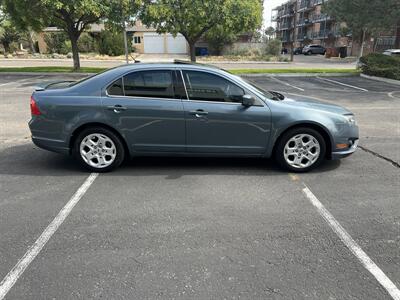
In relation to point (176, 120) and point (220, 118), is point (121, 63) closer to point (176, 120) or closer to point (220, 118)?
point (176, 120)

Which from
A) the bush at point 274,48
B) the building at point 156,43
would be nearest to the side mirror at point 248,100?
the bush at point 274,48

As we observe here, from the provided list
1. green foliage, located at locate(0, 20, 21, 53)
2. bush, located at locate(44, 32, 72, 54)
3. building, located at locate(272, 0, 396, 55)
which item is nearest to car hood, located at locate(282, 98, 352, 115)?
bush, located at locate(44, 32, 72, 54)

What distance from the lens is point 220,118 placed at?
192 inches

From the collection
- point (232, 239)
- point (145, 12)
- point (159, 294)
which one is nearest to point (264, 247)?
point (232, 239)

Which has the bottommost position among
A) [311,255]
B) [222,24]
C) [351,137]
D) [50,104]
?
[311,255]

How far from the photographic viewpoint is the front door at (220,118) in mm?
4871

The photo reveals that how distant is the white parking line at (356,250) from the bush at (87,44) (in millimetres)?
44311

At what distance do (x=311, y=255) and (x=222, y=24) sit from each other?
19.5 meters

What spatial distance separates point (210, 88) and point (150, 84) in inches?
32.8

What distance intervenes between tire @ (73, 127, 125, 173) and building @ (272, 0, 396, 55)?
1892 inches

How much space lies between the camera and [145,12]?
20.2 m

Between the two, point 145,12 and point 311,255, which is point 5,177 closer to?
point 311,255

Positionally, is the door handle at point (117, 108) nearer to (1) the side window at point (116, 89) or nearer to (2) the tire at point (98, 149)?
(1) the side window at point (116, 89)

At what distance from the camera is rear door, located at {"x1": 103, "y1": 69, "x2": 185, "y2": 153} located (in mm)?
4859
